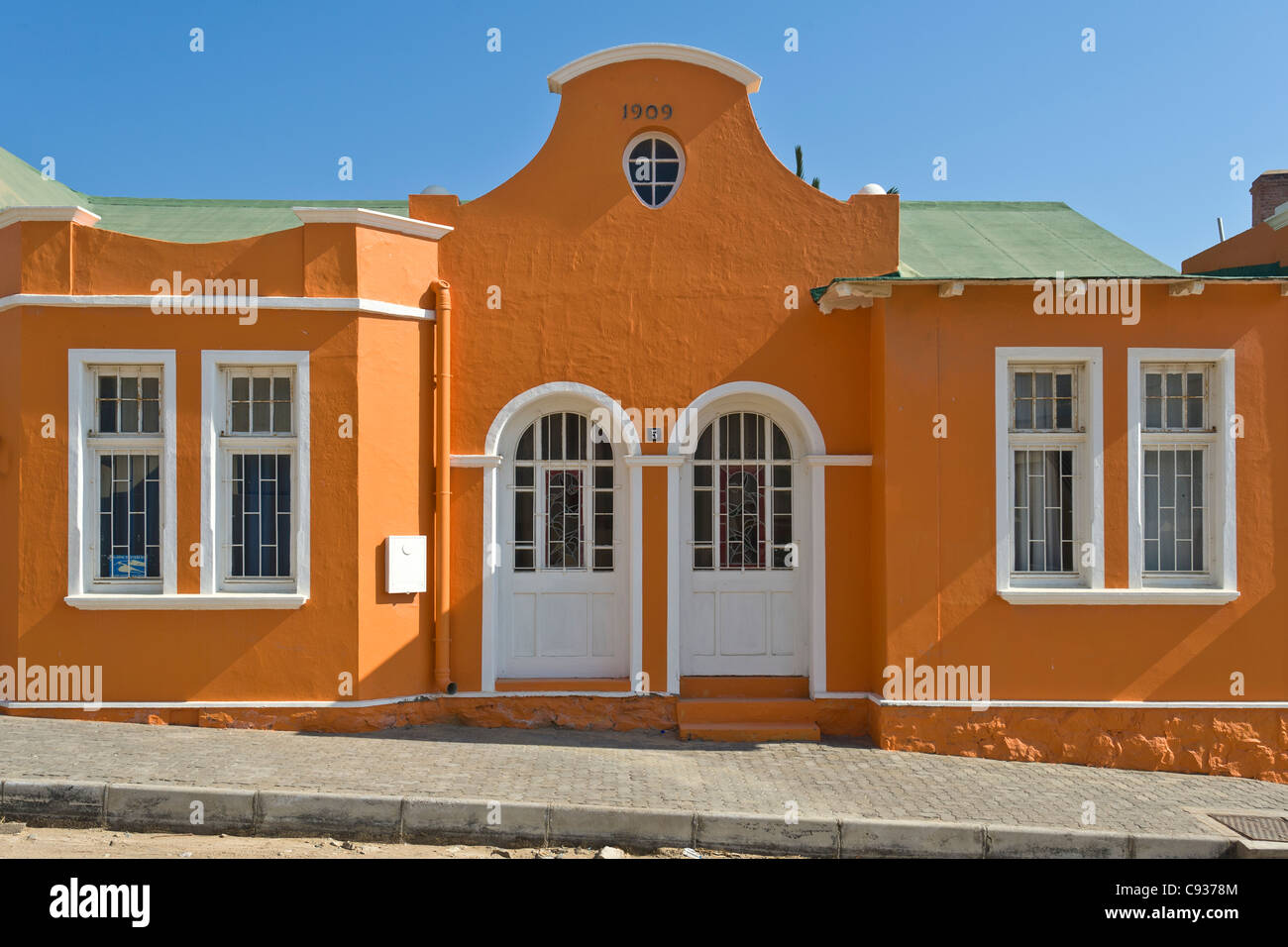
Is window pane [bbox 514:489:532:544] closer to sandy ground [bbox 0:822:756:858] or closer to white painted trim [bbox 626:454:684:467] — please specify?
white painted trim [bbox 626:454:684:467]

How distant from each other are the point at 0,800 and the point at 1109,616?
853cm

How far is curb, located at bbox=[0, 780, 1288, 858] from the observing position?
19.7 ft

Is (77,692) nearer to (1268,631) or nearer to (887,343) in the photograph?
(887,343)

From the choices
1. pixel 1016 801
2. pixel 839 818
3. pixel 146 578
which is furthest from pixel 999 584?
pixel 146 578

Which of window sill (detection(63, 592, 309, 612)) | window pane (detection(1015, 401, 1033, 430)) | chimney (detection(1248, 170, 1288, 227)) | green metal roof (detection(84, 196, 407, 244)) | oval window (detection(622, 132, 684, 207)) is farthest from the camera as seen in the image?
chimney (detection(1248, 170, 1288, 227))

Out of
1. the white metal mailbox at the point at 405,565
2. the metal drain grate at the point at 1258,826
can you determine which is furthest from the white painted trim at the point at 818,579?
the white metal mailbox at the point at 405,565

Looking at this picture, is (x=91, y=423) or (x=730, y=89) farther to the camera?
(x=730, y=89)

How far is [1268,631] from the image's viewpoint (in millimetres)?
8117

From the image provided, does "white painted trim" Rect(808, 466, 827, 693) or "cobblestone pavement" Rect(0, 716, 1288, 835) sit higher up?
"white painted trim" Rect(808, 466, 827, 693)

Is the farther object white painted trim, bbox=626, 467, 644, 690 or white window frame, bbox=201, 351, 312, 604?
white painted trim, bbox=626, 467, 644, 690

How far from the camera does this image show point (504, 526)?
8680mm

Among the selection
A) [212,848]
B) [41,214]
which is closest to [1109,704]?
Answer: [212,848]

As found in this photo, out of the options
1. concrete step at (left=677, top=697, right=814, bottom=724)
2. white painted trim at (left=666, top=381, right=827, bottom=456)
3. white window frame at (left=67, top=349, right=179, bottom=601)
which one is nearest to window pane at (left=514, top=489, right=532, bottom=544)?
white painted trim at (left=666, top=381, right=827, bottom=456)

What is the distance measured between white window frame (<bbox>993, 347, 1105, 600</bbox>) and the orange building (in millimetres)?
35
